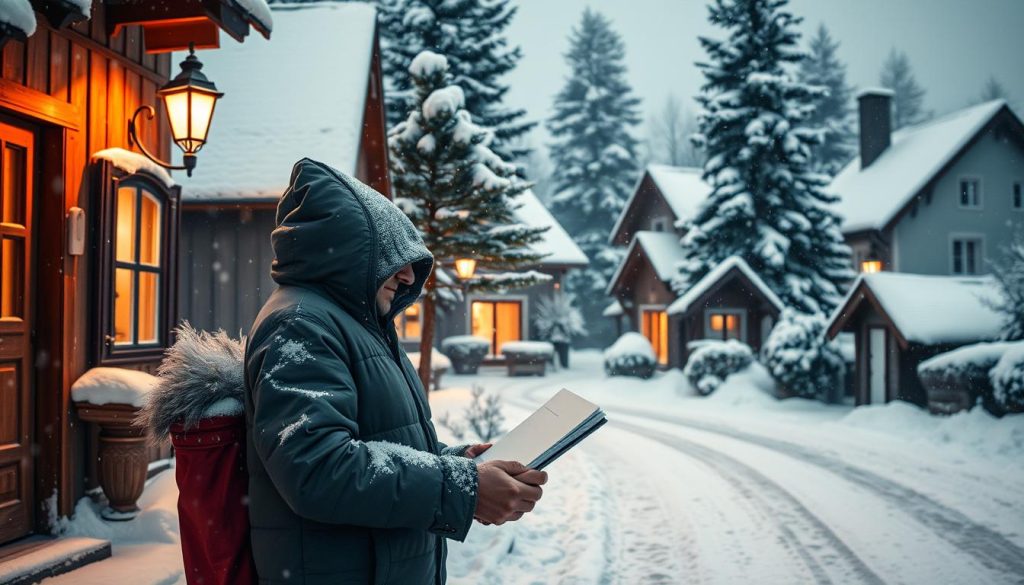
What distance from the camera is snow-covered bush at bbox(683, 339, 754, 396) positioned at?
19.3 meters

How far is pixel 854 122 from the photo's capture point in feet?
163

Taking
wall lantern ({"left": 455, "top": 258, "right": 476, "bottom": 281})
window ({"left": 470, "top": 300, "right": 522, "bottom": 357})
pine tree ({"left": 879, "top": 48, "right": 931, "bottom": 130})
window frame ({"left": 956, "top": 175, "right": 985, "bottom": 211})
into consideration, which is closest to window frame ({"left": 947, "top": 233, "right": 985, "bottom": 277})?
window frame ({"left": 956, "top": 175, "right": 985, "bottom": 211})

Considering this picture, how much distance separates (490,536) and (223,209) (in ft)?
22.2

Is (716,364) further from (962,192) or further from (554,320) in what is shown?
(962,192)

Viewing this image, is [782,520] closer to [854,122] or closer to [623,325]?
[623,325]

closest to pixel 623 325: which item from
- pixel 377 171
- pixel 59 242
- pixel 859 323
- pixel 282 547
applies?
pixel 859 323

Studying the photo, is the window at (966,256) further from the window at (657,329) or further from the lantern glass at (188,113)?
the lantern glass at (188,113)

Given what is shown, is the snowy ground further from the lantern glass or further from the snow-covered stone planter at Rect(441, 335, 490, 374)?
the snow-covered stone planter at Rect(441, 335, 490, 374)

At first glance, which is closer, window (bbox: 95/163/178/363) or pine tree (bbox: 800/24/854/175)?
window (bbox: 95/163/178/363)

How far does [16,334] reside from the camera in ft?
16.5

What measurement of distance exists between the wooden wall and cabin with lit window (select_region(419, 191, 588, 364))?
20.6 meters

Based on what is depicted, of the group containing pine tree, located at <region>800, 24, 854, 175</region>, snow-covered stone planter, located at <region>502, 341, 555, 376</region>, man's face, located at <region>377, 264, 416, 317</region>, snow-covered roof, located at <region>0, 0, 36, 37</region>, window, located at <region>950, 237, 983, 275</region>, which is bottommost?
snow-covered stone planter, located at <region>502, 341, 555, 376</region>

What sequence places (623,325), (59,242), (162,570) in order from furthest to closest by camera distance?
1. (623,325)
2. (59,242)
3. (162,570)

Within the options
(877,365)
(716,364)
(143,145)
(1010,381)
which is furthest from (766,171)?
(143,145)
